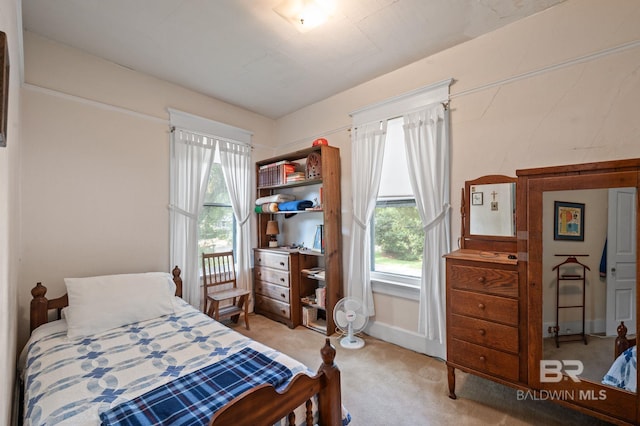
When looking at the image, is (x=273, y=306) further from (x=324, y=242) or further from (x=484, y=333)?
(x=484, y=333)

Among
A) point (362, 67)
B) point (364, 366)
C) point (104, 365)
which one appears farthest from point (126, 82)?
point (364, 366)

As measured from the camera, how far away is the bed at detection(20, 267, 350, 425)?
110 cm

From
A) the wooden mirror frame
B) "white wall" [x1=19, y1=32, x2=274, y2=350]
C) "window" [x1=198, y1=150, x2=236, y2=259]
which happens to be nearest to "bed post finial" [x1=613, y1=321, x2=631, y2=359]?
the wooden mirror frame

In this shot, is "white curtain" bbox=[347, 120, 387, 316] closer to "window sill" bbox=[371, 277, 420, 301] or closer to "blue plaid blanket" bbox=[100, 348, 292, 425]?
"window sill" bbox=[371, 277, 420, 301]

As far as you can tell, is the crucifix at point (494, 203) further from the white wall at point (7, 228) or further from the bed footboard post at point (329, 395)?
the white wall at point (7, 228)

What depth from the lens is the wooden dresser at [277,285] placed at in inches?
129


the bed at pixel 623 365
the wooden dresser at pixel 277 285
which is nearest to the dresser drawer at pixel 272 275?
the wooden dresser at pixel 277 285

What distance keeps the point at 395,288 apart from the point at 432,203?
97cm

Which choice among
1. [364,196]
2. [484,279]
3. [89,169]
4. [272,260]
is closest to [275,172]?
[272,260]

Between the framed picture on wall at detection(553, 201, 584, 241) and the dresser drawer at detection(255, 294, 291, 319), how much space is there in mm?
2670

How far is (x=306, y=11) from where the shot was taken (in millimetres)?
1952

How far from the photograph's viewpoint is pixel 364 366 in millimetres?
2428

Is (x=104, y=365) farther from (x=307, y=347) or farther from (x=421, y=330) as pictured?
(x=421, y=330)

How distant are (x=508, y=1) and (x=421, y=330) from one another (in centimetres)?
272
